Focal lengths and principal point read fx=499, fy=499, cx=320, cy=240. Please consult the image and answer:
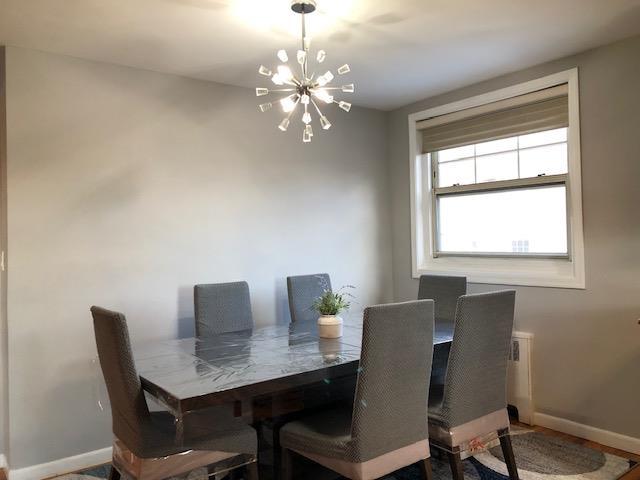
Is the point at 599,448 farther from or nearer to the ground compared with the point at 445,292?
nearer to the ground

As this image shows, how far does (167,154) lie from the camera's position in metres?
3.24

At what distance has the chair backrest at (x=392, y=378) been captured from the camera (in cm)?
189

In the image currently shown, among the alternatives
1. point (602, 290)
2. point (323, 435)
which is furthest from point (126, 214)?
point (602, 290)

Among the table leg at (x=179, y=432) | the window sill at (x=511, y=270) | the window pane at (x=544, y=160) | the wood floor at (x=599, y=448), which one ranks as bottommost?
the wood floor at (x=599, y=448)

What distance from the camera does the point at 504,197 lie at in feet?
12.3

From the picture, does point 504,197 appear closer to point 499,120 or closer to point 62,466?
point 499,120

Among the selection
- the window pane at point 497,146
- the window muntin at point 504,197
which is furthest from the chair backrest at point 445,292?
the window pane at point 497,146

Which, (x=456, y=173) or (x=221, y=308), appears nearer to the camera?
(x=221, y=308)

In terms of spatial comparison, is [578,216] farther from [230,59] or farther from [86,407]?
[86,407]

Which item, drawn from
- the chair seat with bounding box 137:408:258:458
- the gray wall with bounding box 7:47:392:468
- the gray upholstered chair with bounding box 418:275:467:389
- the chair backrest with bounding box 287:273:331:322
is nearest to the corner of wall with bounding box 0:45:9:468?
the gray wall with bounding box 7:47:392:468

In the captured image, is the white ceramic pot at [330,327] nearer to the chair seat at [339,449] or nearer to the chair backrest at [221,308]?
the chair seat at [339,449]

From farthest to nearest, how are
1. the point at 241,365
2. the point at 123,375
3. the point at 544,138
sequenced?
the point at 544,138, the point at 241,365, the point at 123,375

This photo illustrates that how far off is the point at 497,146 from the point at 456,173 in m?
0.42

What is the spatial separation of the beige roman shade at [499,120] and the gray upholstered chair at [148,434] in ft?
8.88
